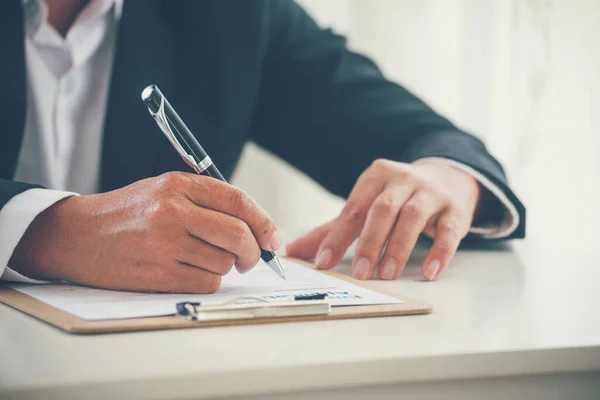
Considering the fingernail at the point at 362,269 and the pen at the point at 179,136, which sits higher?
the pen at the point at 179,136

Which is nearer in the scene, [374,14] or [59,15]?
[59,15]

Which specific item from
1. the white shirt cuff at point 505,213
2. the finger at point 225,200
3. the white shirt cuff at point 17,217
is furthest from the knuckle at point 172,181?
the white shirt cuff at point 505,213

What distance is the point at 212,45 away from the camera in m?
1.16

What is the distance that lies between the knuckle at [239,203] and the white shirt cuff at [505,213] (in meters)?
0.43

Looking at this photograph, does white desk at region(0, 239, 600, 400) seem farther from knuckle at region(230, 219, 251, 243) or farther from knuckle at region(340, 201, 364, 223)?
knuckle at region(340, 201, 364, 223)

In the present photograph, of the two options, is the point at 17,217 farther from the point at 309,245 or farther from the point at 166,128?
the point at 309,245

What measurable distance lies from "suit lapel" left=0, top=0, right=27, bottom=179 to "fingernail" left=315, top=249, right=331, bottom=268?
0.46 m

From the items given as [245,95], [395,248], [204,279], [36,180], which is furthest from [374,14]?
[204,279]

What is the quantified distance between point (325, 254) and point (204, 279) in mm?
219

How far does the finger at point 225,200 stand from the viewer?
649 mm

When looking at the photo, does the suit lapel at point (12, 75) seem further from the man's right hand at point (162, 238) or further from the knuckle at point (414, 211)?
the knuckle at point (414, 211)

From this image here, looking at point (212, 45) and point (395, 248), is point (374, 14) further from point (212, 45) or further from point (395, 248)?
point (395, 248)

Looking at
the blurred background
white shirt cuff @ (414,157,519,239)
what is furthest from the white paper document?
the blurred background

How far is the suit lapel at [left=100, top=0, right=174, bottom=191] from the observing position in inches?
41.5
